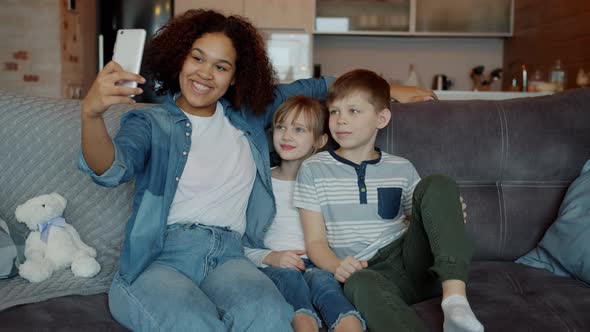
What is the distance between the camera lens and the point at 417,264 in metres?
1.61

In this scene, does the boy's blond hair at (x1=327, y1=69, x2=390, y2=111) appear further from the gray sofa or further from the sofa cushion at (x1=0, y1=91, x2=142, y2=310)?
the sofa cushion at (x1=0, y1=91, x2=142, y2=310)

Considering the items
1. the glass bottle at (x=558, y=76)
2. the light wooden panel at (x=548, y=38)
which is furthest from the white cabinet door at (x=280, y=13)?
the glass bottle at (x=558, y=76)

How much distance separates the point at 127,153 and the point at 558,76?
361 centimetres

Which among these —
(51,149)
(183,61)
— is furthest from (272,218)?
(51,149)

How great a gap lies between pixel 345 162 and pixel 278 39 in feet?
10.7

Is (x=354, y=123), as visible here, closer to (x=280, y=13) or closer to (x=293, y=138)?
(x=293, y=138)

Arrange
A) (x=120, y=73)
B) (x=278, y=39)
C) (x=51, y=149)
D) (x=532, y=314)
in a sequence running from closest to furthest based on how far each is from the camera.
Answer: (x=120, y=73)
(x=532, y=314)
(x=51, y=149)
(x=278, y=39)

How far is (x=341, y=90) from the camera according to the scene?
1805mm

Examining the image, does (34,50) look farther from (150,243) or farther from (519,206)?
(519,206)

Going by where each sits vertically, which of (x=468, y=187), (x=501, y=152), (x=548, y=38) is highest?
(x=548, y=38)

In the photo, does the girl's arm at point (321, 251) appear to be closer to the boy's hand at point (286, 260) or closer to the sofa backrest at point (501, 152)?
the boy's hand at point (286, 260)

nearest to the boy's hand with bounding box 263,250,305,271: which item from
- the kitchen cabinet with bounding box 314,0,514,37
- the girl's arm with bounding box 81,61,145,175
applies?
the girl's arm with bounding box 81,61,145,175

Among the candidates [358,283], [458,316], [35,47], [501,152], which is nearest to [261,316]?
[358,283]

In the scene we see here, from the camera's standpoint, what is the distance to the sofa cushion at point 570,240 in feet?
5.58
